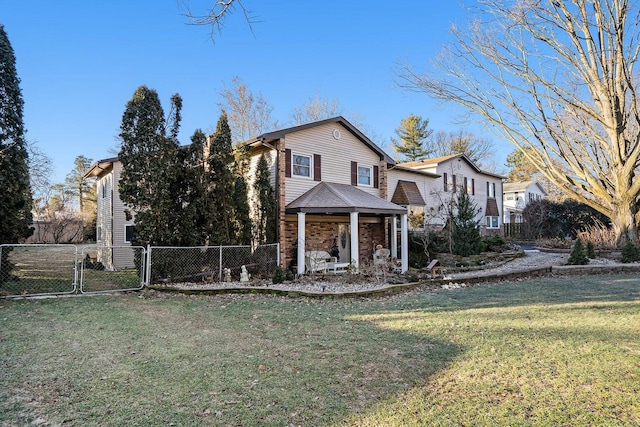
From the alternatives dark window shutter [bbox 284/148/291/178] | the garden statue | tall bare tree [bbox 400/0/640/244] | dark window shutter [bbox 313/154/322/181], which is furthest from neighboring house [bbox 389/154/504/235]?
the garden statue

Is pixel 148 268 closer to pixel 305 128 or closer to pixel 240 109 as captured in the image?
pixel 305 128

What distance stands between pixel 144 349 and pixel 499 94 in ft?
55.7

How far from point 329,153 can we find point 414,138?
27233mm

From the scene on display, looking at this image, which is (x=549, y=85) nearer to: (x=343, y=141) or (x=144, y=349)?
(x=343, y=141)

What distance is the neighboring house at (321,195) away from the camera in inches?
506

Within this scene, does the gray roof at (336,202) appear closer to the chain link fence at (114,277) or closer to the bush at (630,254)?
the chain link fence at (114,277)

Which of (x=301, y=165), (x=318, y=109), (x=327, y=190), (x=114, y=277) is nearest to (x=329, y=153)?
(x=301, y=165)

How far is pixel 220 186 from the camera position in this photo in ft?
37.5

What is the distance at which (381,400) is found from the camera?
10.4 feet

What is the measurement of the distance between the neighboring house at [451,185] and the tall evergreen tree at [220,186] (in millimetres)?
9809

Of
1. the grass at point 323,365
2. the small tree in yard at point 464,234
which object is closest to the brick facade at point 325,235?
the small tree in yard at point 464,234

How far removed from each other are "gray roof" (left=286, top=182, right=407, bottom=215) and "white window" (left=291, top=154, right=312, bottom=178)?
0.69 meters

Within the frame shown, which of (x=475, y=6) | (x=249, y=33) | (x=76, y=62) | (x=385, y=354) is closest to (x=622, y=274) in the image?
(x=475, y=6)

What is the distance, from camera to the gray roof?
40.0ft
